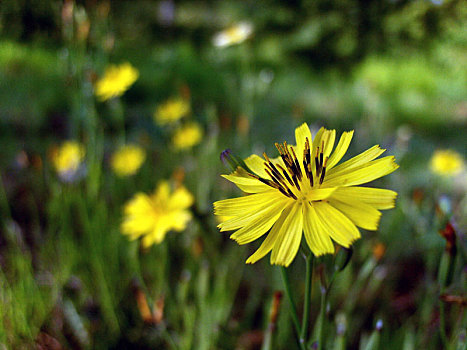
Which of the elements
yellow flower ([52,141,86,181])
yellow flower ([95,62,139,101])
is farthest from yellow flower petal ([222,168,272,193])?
yellow flower ([52,141,86,181])

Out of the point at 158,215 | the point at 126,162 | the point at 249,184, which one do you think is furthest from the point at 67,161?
the point at 249,184

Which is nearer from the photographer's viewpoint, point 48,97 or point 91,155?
point 91,155

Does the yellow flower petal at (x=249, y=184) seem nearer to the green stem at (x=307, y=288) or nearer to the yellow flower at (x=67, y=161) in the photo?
the green stem at (x=307, y=288)

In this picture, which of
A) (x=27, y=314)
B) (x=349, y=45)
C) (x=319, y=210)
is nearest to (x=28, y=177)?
(x=27, y=314)

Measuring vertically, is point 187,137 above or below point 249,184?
above

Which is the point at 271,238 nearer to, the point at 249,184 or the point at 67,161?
the point at 249,184

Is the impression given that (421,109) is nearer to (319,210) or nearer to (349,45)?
(349,45)

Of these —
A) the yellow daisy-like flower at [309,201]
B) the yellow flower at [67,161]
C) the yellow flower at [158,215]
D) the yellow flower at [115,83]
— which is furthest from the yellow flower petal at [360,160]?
the yellow flower at [67,161]
